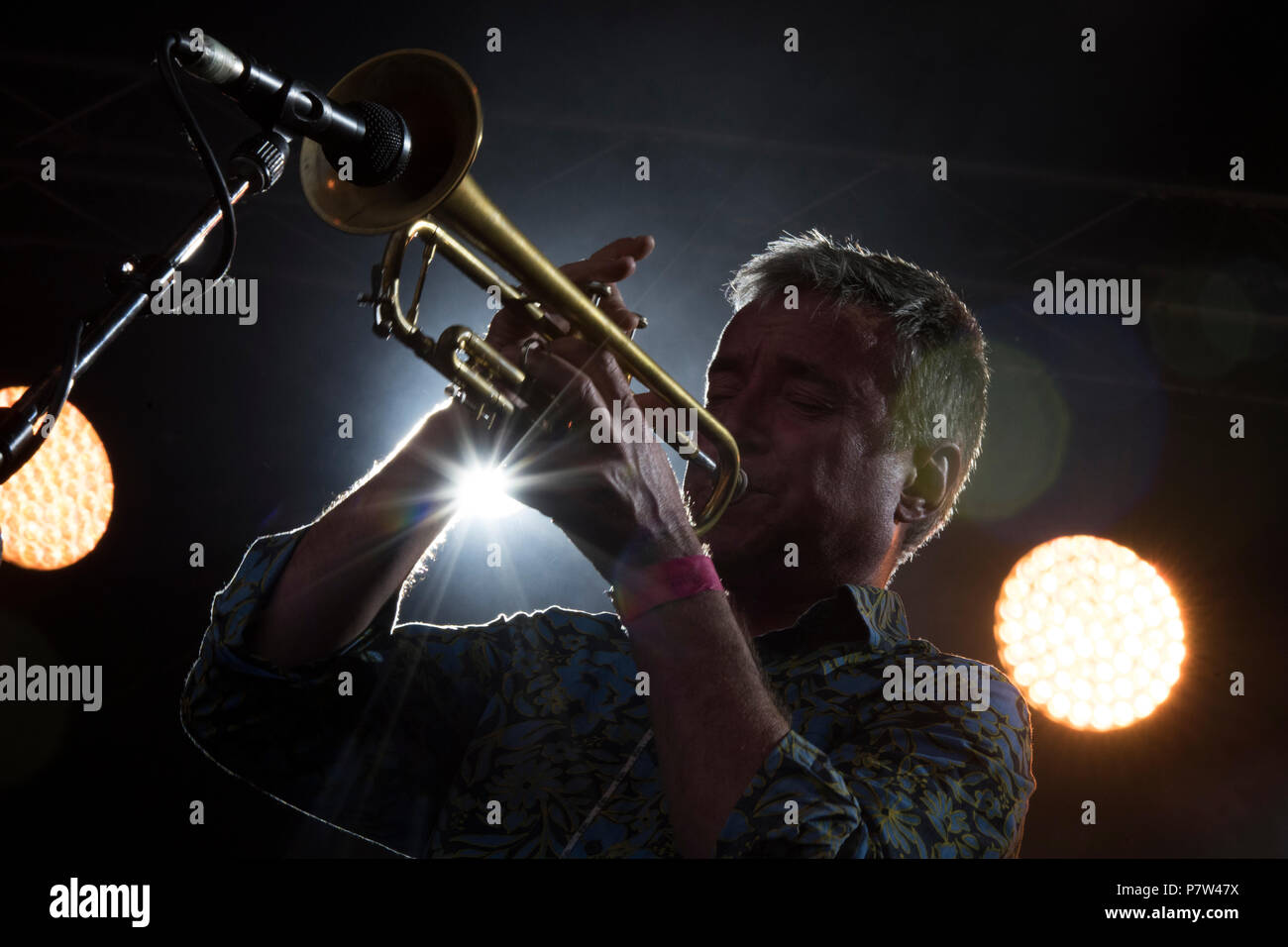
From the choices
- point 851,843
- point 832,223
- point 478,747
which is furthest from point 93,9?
point 851,843

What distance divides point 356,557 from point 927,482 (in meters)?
1.57

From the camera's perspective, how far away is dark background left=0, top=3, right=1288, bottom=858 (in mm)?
4184

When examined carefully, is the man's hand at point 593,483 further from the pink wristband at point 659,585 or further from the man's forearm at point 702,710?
the man's forearm at point 702,710

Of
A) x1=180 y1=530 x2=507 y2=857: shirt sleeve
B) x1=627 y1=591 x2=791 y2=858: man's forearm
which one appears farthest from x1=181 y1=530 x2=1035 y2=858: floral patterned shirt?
x1=627 y1=591 x2=791 y2=858: man's forearm

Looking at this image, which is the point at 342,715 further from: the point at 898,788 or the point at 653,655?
the point at 898,788

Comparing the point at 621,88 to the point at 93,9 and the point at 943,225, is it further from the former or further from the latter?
the point at 93,9

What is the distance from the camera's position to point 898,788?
60.9 inches

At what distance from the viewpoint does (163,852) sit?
469 cm

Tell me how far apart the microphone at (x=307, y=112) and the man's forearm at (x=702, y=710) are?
787 mm

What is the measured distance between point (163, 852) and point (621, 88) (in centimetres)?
423

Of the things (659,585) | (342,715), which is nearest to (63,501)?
(342,715)

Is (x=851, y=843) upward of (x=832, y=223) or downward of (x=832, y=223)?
downward

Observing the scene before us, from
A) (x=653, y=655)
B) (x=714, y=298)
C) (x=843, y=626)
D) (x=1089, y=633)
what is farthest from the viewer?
(x=1089, y=633)
